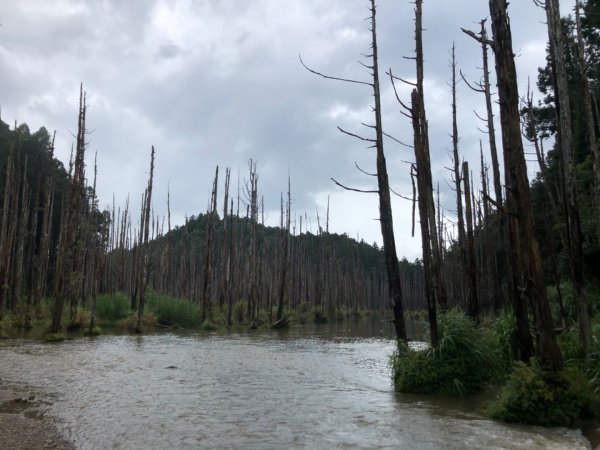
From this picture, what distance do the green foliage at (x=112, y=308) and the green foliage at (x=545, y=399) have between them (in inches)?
909

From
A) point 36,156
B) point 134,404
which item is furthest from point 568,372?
point 36,156

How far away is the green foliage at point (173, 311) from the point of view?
91.2 feet

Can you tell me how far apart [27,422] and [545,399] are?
252 inches

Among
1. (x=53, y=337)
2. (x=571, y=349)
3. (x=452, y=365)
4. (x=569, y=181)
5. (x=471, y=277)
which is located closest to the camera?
(x=571, y=349)

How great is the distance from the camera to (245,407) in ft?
23.2

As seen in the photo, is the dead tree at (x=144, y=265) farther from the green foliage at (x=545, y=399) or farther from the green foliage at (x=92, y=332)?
the green foliage at (x=545, y=399)

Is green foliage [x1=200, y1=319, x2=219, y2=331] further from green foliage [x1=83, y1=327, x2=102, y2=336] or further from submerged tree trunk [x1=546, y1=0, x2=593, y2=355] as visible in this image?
submerged tree trunk [x1=546, y1=0, x2=593, y2=355]

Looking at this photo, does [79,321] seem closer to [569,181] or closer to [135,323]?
[135,323]

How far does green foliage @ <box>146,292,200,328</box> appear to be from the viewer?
1094 inches

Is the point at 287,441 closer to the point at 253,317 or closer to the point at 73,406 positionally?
the point at 73,406

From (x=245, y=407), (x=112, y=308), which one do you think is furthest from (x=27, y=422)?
(x=112, y=308)

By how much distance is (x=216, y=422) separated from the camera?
610 cm

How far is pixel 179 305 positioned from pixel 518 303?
930 inches

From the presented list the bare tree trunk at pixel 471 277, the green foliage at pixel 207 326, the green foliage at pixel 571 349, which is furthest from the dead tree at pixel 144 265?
the green foliage at pixel 571 349
